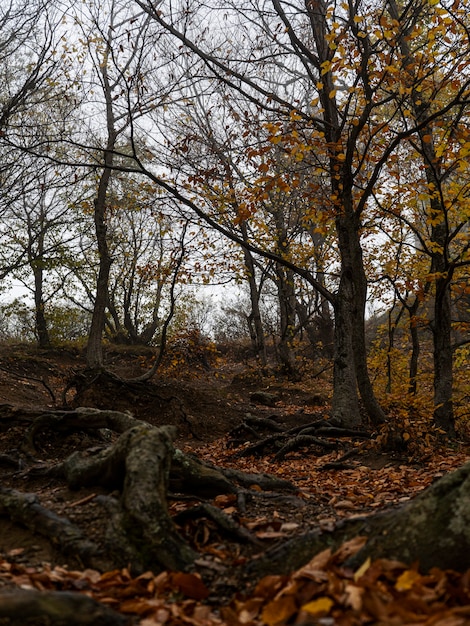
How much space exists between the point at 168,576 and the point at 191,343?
38.1 ft

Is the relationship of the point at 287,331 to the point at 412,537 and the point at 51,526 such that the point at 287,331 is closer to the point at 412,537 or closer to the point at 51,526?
the point at 51,526

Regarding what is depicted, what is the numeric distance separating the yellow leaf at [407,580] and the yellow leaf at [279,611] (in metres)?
0.50

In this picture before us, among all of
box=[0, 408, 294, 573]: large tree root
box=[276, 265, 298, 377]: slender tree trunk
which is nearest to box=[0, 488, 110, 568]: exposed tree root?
box=[0, 408, 294, 573]: large tree root

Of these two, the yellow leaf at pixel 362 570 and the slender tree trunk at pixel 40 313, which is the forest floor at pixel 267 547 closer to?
the yellow leaf at pixel 362 570

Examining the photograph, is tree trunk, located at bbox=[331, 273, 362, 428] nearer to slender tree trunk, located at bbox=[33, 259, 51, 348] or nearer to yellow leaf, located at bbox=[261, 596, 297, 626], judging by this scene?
yellow leaf, located at bbox=[261, 596, 297, 626]

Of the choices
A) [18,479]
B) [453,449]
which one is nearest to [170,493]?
[18,479]

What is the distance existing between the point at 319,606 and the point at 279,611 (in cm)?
21

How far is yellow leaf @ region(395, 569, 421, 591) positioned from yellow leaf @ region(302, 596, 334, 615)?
0.34m

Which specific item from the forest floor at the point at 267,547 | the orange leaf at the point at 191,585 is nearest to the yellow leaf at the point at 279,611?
the forest floor at the point at 267,547

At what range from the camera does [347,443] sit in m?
8.30

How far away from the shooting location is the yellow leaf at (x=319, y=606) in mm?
2012

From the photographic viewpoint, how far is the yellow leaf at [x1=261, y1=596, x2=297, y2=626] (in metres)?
2.09

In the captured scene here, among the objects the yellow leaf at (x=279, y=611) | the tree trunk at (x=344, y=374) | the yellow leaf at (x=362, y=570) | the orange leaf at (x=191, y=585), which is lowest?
the orange leaf at (x=191, y=585)

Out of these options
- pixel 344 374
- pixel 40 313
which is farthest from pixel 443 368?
pixel 40 313
